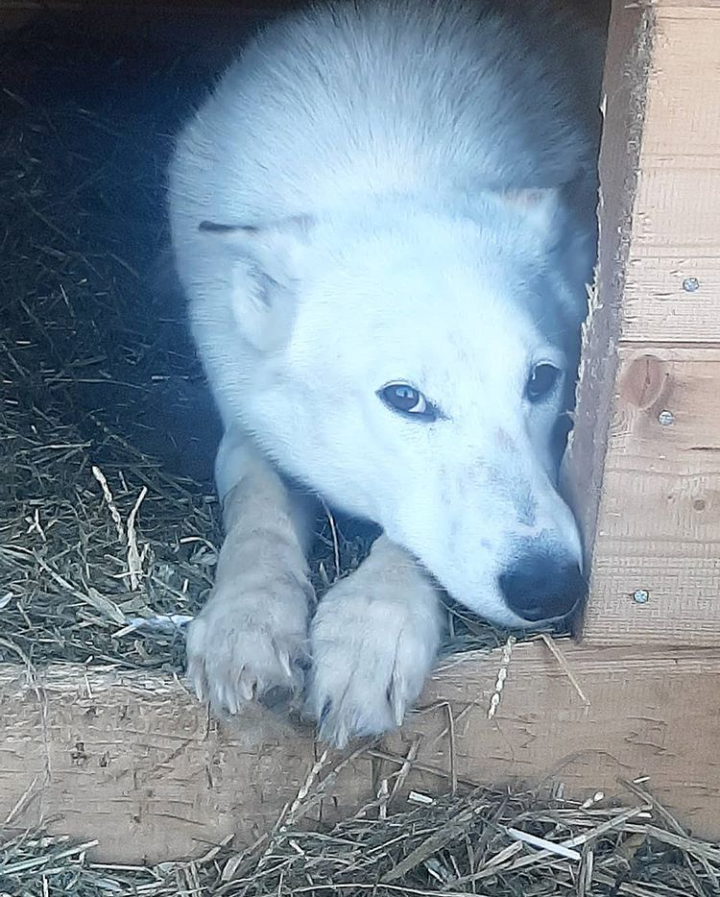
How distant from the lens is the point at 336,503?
2.79 m

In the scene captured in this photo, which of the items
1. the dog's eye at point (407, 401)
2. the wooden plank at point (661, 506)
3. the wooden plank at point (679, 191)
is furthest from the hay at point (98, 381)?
the wooden plank at point (679, 191)

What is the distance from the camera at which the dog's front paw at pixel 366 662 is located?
2.19m

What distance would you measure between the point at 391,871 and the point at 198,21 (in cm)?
410

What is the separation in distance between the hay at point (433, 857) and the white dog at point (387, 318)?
23cm

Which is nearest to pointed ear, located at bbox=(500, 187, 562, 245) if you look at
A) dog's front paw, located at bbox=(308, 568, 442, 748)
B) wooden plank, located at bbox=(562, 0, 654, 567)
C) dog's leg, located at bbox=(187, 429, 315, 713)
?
wooden plank, located at bbox=(562, 0, 654, 567)

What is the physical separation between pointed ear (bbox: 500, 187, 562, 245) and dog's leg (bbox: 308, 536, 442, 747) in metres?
0.86

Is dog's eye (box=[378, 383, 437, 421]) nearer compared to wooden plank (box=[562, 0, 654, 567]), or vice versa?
wooden plank (box=[562, 0, 654, 567])

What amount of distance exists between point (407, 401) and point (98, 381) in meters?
1.62

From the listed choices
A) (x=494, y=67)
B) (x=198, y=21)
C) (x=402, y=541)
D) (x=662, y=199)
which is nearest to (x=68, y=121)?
(x=198, y=21)

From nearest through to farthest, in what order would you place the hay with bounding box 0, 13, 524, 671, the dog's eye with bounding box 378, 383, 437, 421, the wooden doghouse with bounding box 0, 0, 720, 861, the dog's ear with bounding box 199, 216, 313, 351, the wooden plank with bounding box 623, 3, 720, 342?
the wooden plank with bounding box 623, 3, 720, 342, the wooden doghouse with bounding box 0, 0, 720, 861, the dog's eye with bounding box 378, 383, 437, 421, the hay with bounding box 0, 13, 524, 671, the dog's ear with bounding box 199, 216, 313, 351

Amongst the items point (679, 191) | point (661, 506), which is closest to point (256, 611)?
point (661, 506)

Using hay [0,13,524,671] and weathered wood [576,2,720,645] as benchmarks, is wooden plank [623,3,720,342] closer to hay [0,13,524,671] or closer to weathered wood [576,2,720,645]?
weathered wood [576,2,720,645]

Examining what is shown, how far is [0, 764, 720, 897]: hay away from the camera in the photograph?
7.36ft

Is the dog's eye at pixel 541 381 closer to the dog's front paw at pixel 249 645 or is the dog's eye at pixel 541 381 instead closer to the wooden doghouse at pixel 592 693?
the wooden doghouse at pixel 592 693
